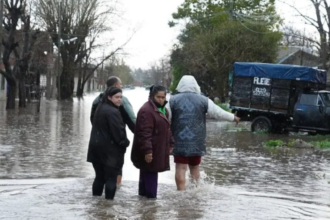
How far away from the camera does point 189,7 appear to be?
65625 mm

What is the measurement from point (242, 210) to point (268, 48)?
38.6m

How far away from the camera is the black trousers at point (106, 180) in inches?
340

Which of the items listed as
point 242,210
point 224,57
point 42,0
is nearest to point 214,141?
point 242,210

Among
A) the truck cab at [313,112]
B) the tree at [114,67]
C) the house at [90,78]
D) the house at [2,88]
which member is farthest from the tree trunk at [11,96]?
the tree at [114,67]

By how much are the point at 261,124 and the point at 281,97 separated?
1.28 meters

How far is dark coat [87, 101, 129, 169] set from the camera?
8531 millimetres

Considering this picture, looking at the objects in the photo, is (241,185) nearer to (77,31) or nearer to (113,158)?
(113,158)

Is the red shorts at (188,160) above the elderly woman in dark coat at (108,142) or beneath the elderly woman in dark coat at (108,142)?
beneath

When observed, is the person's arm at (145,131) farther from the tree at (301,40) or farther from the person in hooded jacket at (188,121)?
the tree at (301,40)

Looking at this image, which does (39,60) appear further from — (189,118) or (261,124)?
(189,118)

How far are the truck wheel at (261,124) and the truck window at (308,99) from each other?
1.73 meters

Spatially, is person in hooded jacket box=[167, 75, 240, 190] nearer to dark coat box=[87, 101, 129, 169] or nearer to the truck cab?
dark coat box=[87, 101, 129, 169]

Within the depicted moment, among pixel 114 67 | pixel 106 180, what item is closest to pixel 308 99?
pixel 106 180

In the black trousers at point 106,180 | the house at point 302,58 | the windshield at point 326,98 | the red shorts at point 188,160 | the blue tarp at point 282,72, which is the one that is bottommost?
the black trousers at point 106,180
